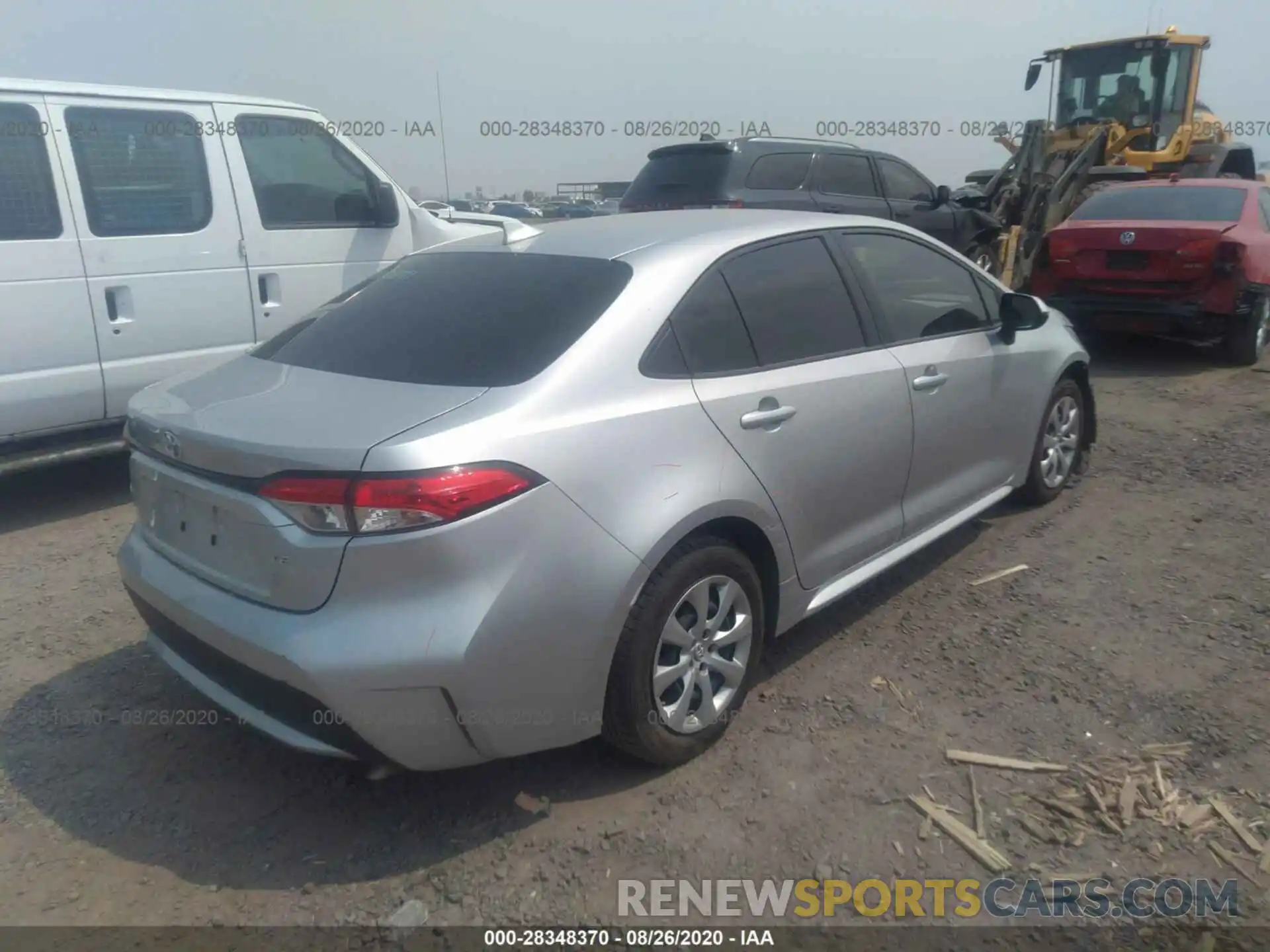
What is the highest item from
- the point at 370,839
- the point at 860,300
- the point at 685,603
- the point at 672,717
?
the point at 860,300

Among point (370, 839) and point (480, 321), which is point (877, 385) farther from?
point (370, 839)

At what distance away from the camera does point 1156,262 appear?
7840 mm

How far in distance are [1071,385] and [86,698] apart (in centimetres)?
465

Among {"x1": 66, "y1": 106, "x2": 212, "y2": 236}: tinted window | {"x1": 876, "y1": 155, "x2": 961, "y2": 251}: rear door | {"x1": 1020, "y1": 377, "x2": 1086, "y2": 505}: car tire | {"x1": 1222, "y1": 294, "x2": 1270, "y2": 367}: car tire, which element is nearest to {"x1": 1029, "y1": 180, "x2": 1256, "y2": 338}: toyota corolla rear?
{"x1": 1222, "y1": 294, "x2": 1270, "y2": 367}: car tire

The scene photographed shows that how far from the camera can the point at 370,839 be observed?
9.04 feet

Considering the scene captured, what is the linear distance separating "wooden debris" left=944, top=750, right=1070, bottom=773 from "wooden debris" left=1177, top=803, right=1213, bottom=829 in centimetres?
33

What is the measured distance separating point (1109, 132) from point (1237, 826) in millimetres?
12652

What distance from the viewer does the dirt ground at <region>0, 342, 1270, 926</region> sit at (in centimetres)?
259

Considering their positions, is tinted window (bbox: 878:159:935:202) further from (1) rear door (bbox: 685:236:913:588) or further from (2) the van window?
(1) rear door (bbox: 685:236:913:588)

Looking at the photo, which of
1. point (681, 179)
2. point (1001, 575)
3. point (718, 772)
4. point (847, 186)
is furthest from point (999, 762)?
point (847, 186)

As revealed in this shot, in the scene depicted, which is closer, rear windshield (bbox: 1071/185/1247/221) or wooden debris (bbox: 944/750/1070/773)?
wooden debris (bbox: 944/750/1070/773)

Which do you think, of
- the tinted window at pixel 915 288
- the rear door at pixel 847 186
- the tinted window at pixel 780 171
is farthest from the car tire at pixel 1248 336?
the tinted window at pixel 915 288

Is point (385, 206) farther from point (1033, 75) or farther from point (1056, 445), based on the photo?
point (1033, 75)

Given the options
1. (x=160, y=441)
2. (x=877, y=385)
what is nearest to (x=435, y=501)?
(x=160, y=441)
